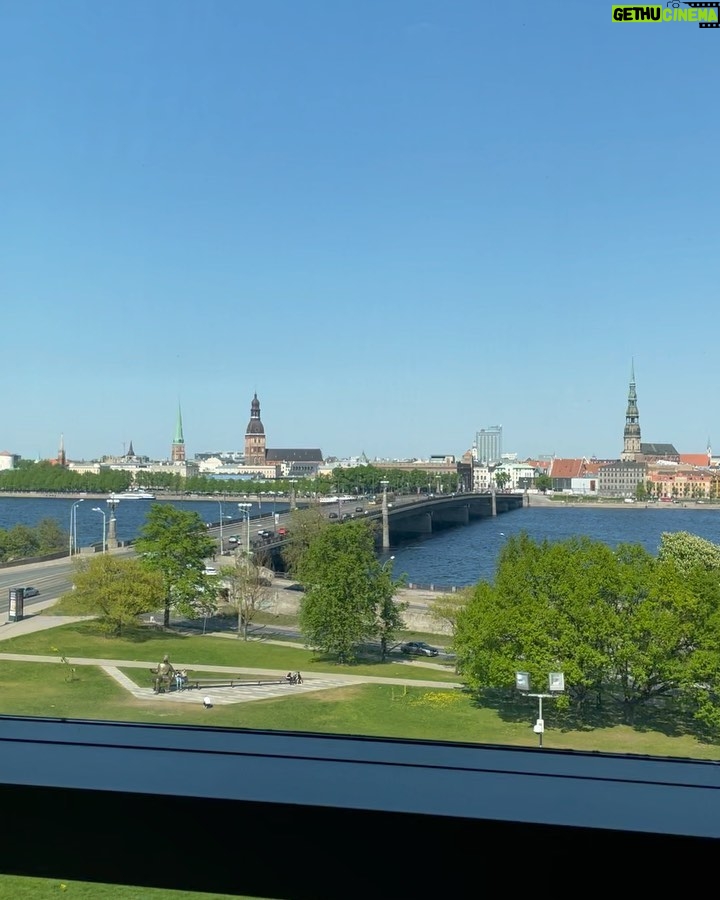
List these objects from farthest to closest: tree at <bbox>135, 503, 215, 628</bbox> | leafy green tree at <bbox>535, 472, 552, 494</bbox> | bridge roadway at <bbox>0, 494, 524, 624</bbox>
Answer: leafy green tree at <bbox>535, 472, 552, 494</bbox> → bridge roadway at <bbox>0, 494, 524, 624</bbox> → tree at <bbox>135, 503, 215, 628</bbox>

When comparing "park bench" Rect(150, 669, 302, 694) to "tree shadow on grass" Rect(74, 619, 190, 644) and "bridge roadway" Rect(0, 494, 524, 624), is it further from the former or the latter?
"bridge roadway" Rect(0, 494, 524, 624)

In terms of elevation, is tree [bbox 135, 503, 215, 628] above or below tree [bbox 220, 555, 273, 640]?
above

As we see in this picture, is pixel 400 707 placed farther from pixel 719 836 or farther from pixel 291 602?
pixel 291 602

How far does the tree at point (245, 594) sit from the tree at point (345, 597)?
2.25 ft

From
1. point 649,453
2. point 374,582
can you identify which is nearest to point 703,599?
point 374,582

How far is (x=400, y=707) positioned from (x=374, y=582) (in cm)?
422

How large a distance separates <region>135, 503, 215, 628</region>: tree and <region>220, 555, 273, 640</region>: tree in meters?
0.39

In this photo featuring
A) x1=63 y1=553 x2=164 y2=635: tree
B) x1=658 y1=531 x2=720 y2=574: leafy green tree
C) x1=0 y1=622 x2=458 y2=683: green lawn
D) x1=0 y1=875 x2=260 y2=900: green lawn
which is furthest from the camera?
x1=658 y1=531 x2=720 y2=574: leafy green tree

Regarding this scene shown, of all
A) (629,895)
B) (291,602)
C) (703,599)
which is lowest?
(291,602)

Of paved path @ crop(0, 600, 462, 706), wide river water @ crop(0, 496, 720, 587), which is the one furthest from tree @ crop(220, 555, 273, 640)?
wide river water @ crop(0, 496, 720, 587)

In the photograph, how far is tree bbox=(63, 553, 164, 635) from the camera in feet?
25.6

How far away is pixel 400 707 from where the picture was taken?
4.53 meters

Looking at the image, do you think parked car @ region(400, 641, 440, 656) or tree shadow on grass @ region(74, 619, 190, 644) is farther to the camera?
parked car @ region(400, 641, 440, 656)

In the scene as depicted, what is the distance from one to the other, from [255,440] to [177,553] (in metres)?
47.6
